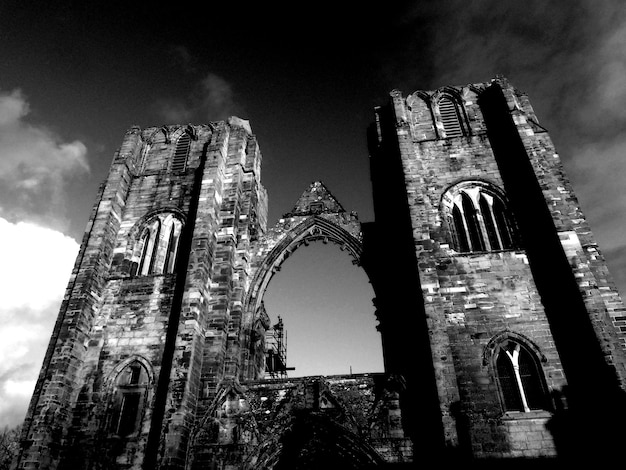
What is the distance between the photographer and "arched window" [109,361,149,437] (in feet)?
37.2

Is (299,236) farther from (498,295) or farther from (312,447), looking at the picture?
(312,447)

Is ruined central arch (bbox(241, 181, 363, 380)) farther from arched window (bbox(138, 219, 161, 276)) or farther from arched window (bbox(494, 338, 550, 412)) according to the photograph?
arched window (bbox(494, 338, 550, 412))

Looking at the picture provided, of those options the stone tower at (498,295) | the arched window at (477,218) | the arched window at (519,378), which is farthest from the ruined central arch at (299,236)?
the arched window at (519,378)

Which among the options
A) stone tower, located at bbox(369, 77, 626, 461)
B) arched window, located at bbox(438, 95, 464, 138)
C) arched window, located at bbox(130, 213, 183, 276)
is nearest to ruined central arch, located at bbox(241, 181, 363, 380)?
stone tower, located at bbox(369, 77, 626, 461)

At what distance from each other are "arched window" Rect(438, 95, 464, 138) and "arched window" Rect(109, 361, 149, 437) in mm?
12325

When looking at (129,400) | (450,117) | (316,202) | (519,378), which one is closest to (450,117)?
(450,117)

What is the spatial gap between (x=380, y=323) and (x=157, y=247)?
7529 mm

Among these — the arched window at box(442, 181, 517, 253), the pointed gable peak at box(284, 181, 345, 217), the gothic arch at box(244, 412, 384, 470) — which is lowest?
the gothic arch at box(244, 412, 384, 470)

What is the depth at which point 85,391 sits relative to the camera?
1193 centimetres

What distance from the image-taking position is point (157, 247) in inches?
586

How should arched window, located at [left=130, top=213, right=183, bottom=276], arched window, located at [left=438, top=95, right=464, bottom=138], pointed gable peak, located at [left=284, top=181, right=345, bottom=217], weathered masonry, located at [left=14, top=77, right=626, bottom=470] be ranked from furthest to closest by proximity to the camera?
arched window, located at [left=438, top=95, right=464, bottom=138] < pointed gable peak, located at [left=284, top=181, right=345, bottom=217] < arched window, located at [left=130, top=213, right=183, bottom=276] < weathered masonry, located at [left=14, top=77, right=626, bottom=470]

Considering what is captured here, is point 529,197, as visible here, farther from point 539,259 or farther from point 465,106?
point 465,106

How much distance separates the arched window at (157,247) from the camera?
47.5 feet

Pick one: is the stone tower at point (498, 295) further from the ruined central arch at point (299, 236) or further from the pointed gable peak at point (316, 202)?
the pointed gable peak at point (316, 202)
